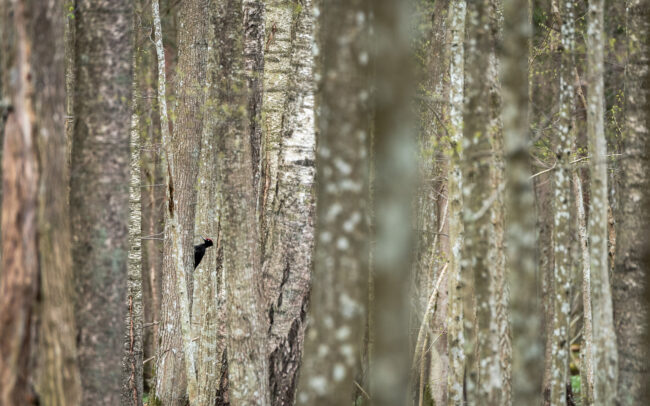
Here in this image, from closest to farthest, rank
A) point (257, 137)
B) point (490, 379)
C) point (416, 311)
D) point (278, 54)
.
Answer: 1. point (490, 379)
2. point (257, 137)
3. point (278, 54)
4. point (416, 311)

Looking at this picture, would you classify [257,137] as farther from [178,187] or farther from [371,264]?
[371,264]

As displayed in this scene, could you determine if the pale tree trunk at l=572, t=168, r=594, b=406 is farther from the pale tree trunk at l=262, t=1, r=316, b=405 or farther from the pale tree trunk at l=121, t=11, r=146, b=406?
the pale tree trunk at l=121, t=11, r=146, b=406

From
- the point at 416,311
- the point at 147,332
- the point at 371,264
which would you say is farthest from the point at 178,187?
the point at 147,332

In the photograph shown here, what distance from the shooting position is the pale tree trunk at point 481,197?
20.9 feet

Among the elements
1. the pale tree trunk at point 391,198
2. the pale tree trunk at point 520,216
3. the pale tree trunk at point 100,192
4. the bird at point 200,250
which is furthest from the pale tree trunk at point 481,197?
the bird at point 200,250

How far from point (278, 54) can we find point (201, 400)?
5.04 metres

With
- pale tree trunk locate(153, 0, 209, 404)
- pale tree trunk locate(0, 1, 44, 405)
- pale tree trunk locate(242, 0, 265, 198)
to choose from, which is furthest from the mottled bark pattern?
pale tree trunk locate(153, 0, 209, 404)

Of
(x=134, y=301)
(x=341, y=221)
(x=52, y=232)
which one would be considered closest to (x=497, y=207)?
(x=341, y=221)

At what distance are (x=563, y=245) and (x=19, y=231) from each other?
5545 millimetres

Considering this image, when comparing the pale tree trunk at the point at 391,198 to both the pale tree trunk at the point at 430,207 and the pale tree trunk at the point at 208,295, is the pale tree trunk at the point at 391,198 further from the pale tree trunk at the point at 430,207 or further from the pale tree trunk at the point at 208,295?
the pale tree trunk at the point at 430,207

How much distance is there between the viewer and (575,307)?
70.8ft

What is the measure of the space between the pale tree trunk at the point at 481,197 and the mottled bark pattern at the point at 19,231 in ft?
11.5

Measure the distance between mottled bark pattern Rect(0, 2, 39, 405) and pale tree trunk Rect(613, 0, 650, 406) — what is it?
522 cm

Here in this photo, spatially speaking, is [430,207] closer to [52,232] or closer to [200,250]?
[200,250]
